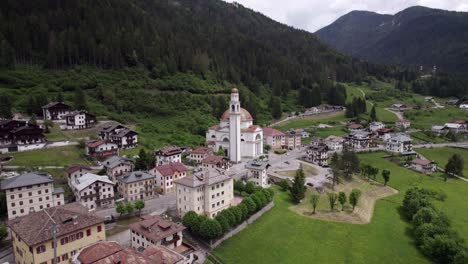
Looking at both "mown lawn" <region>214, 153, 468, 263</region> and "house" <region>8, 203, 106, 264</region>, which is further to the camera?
"mown lawn" <region>214, 153, 468, 263</region>

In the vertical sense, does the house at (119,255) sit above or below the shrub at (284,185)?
above

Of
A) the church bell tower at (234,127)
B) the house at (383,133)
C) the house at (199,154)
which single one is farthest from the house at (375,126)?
the house at (199,154)

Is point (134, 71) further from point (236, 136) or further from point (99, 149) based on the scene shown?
point (236, 136)

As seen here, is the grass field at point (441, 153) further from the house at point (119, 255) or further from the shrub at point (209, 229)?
the house at point (119, 255)

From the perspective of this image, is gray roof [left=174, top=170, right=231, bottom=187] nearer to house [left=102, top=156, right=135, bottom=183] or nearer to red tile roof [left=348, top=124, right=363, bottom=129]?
house [left=102, top=156, right=135, bottom=183]

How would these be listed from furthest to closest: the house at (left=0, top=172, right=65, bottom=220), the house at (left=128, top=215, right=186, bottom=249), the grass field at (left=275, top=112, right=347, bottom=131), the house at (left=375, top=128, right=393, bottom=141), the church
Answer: the grass field at (left=275, top=112, right=347, bottom=131) → the house at (left=375, top=128, right=393, bottom=141) → the church → the house at (left=0, top=172, right=65, bottom=220) → the house at (left=128, top=215, right=186, bottom=249)

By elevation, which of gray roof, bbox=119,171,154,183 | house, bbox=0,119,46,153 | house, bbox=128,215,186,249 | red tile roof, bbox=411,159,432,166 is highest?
house, bbox=0,119,46,153

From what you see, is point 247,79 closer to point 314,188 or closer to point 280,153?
point 280,153

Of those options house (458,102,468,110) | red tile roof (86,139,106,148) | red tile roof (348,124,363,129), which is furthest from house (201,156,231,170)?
house (458,102,468,110)
